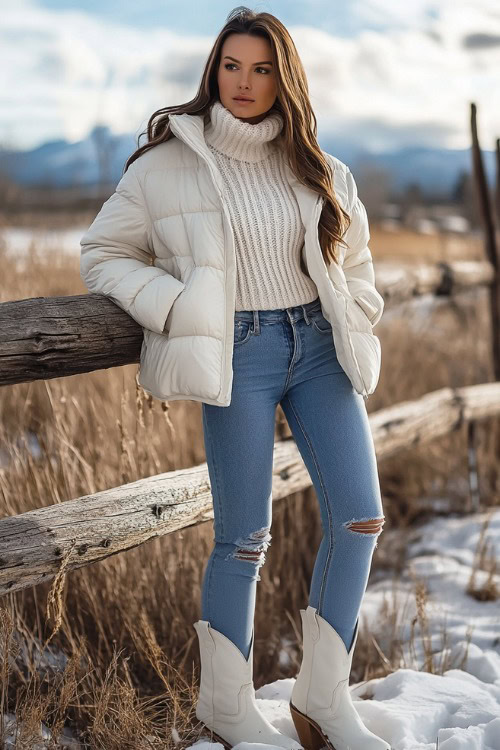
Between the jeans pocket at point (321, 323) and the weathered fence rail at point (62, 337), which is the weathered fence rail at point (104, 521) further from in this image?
the jeans pocket at point (321, 323)

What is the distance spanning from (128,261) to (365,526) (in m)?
0.99

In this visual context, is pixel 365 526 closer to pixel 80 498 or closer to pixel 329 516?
pixel 329 516

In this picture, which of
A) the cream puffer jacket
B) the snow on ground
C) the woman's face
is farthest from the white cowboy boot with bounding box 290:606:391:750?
the woman's face

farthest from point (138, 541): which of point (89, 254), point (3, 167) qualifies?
point (3, 167)

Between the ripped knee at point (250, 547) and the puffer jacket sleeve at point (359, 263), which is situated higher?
the puffer jacket sleeve at point (359, 263)

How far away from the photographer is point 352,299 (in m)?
2.37

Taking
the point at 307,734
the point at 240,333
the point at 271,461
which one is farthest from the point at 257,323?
the point at 307,734

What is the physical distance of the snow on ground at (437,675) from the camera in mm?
2475

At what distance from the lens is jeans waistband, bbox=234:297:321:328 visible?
7.31 ft

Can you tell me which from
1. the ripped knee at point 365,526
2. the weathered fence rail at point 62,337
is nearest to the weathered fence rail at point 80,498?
the weathered fence rail at point 62,337

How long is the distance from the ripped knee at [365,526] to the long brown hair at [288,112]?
2.40ft

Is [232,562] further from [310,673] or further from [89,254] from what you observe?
[89,254]

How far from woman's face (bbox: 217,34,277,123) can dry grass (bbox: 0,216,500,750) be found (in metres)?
0.95

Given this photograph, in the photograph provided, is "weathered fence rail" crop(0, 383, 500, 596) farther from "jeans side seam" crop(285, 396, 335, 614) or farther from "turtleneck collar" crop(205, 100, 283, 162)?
"turtleneck collar" crop(205, 100, 283, 162)
